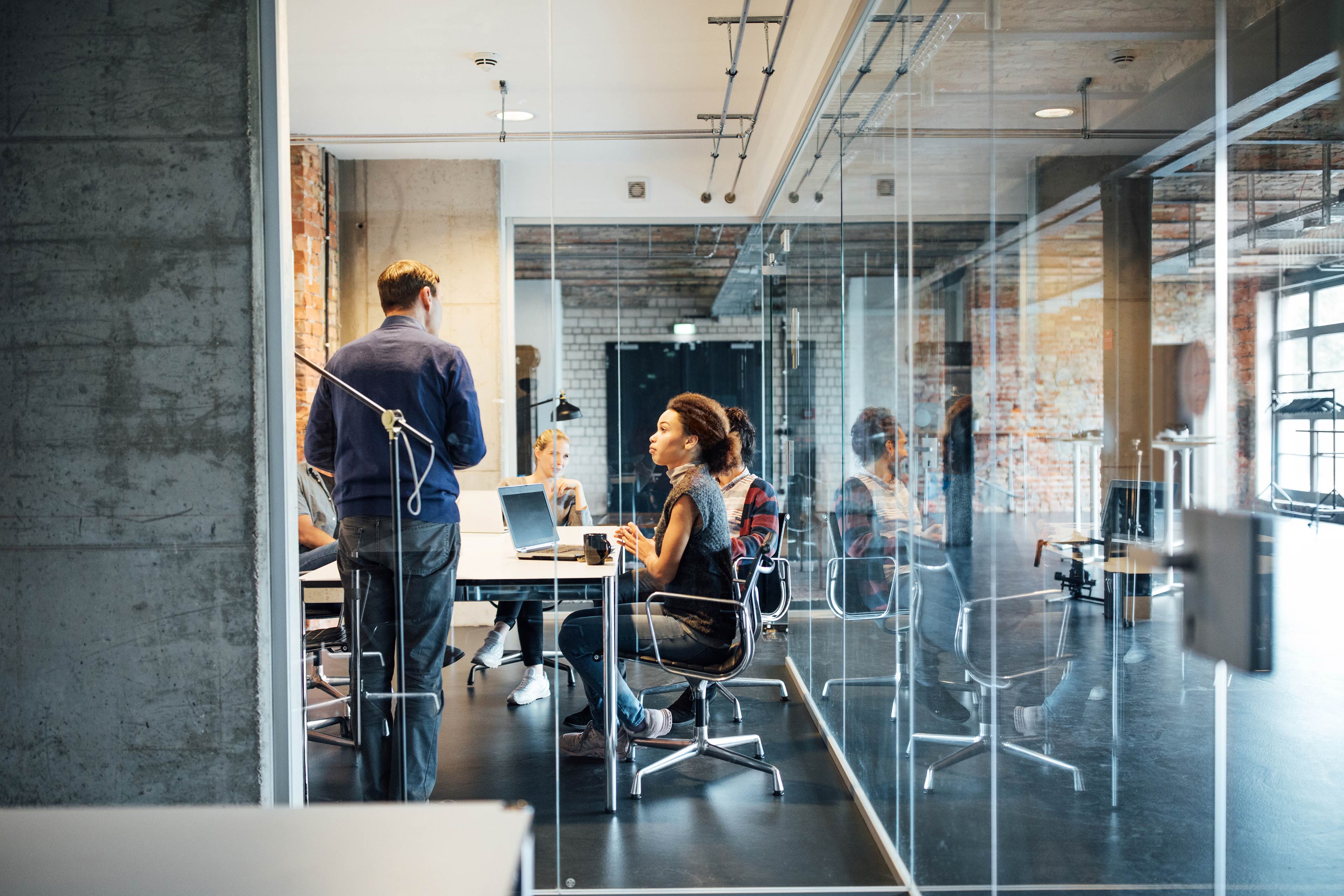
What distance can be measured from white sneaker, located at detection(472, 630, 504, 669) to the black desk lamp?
0.64 meters

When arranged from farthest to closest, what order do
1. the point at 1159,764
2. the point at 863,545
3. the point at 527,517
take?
the point at 863,545, the point at 527,517, the point at 1159,764

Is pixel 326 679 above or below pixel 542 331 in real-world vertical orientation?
below

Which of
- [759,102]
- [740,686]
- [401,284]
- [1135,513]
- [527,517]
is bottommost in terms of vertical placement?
[740,686]

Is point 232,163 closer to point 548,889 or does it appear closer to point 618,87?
point 618,87

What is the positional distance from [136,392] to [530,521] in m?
1.03

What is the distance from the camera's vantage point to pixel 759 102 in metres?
3.45

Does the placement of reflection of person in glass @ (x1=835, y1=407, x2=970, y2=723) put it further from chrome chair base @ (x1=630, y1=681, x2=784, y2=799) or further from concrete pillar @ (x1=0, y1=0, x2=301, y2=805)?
concrete pillar @ (x1=0, y1=0, x2=301, y2=805)

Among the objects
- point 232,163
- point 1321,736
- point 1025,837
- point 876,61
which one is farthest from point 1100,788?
point 232,163

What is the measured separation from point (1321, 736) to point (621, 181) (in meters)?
2.29

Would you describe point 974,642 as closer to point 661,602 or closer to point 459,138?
point 661,602

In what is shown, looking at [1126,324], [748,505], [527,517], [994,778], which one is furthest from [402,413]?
[1126,324]

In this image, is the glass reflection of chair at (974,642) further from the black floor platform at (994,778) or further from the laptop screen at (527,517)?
the laptop screen at (527,517)

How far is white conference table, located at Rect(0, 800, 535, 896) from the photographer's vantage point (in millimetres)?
747

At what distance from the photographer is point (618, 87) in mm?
3135
